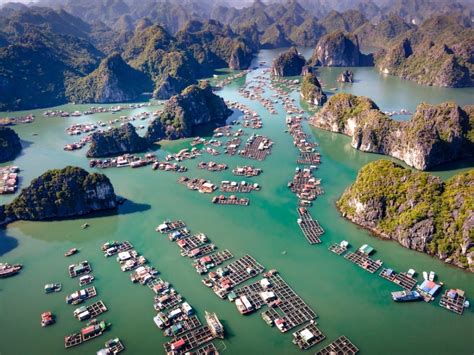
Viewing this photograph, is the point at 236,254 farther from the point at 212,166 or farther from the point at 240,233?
the point at 212,166

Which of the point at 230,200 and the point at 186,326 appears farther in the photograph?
the point at 230,200

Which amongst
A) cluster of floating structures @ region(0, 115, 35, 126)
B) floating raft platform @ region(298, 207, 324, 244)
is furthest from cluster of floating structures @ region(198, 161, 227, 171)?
cluster of floating structures @ region(0, 115, 35, 126)

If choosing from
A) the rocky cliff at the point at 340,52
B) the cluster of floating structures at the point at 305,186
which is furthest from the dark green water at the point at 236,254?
the rocky cliff at the point at 340,52

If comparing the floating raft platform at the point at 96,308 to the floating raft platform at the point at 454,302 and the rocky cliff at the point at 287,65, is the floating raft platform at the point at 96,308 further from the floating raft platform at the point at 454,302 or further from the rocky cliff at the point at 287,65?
the rocky cliff at the point at 287,65

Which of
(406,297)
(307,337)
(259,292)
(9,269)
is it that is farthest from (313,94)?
(9,269)

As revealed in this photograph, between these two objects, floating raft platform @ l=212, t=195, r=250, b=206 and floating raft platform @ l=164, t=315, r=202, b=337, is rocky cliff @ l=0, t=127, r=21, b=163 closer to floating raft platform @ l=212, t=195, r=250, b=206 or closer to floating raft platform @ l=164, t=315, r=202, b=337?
floating raft platform @ l=212, t=195, r=250, b=206

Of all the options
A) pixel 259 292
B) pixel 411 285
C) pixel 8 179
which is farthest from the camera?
pixel 8 179

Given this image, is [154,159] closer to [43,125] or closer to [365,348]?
[43,125]
